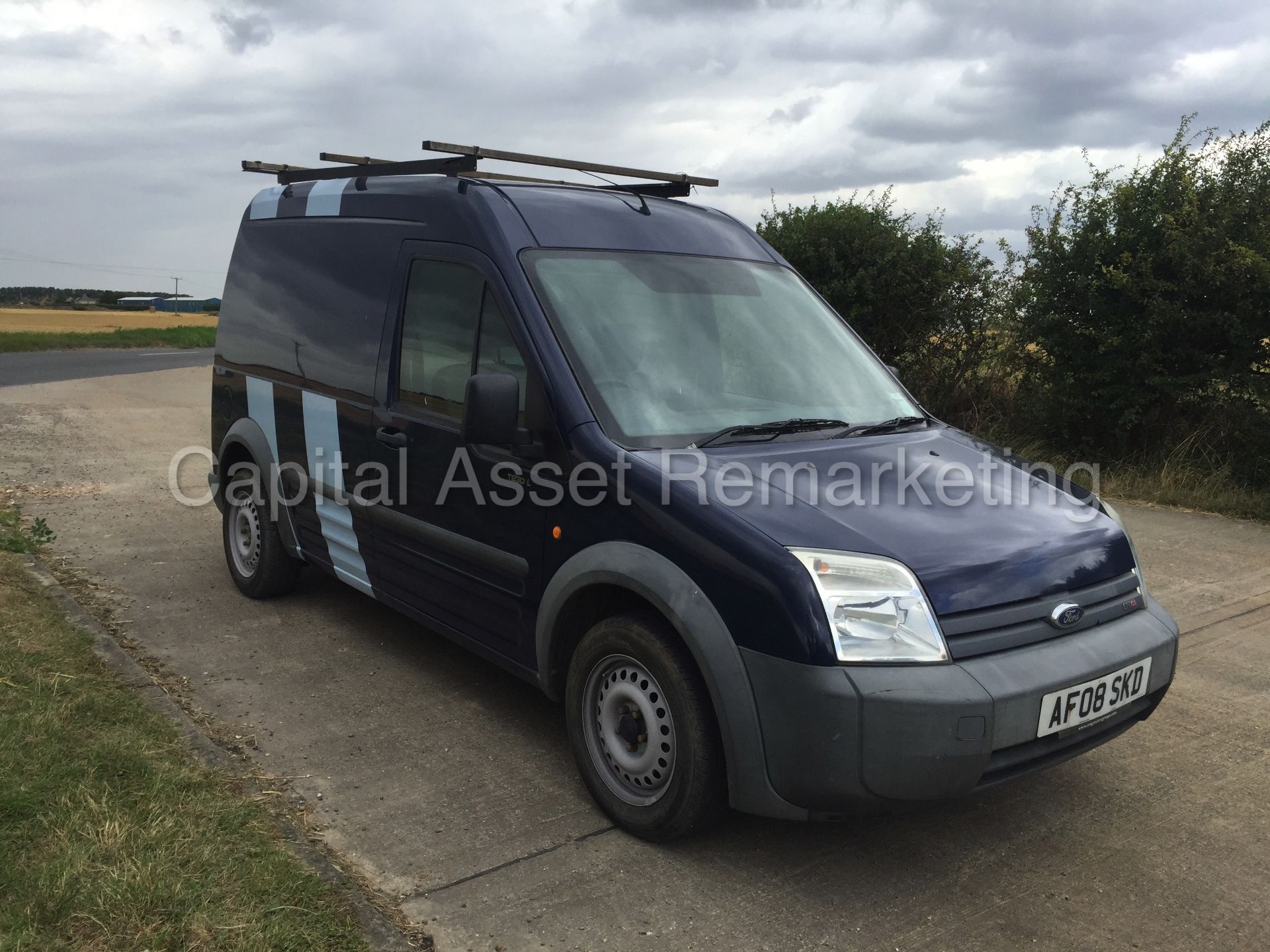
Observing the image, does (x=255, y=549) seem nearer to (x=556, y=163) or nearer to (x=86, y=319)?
(x=556, y=163)

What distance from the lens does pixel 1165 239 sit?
8992 millimetres

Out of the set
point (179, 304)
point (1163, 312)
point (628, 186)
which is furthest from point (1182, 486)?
point (179, 304)

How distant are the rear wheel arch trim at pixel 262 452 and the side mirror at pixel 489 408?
232 cm

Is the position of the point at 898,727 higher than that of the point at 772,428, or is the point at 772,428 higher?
the point at 772,428

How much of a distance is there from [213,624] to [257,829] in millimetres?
2508

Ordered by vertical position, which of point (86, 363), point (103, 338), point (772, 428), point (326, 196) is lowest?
point (103, 338)

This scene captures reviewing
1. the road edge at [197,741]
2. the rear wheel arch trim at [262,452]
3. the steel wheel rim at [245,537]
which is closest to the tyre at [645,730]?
the road edge at [197,741]

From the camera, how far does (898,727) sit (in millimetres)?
2879

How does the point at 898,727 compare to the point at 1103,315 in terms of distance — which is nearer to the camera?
the point at 898,727

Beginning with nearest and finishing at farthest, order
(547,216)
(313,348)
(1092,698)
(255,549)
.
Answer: (1092,698), (547,216), (313,348), (255,549)

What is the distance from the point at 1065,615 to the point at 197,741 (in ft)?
10.0

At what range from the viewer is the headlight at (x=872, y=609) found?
2.94 m

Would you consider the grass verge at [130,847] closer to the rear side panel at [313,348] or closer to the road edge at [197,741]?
the road edge at [197,741]

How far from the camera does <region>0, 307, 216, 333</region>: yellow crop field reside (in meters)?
46.2
